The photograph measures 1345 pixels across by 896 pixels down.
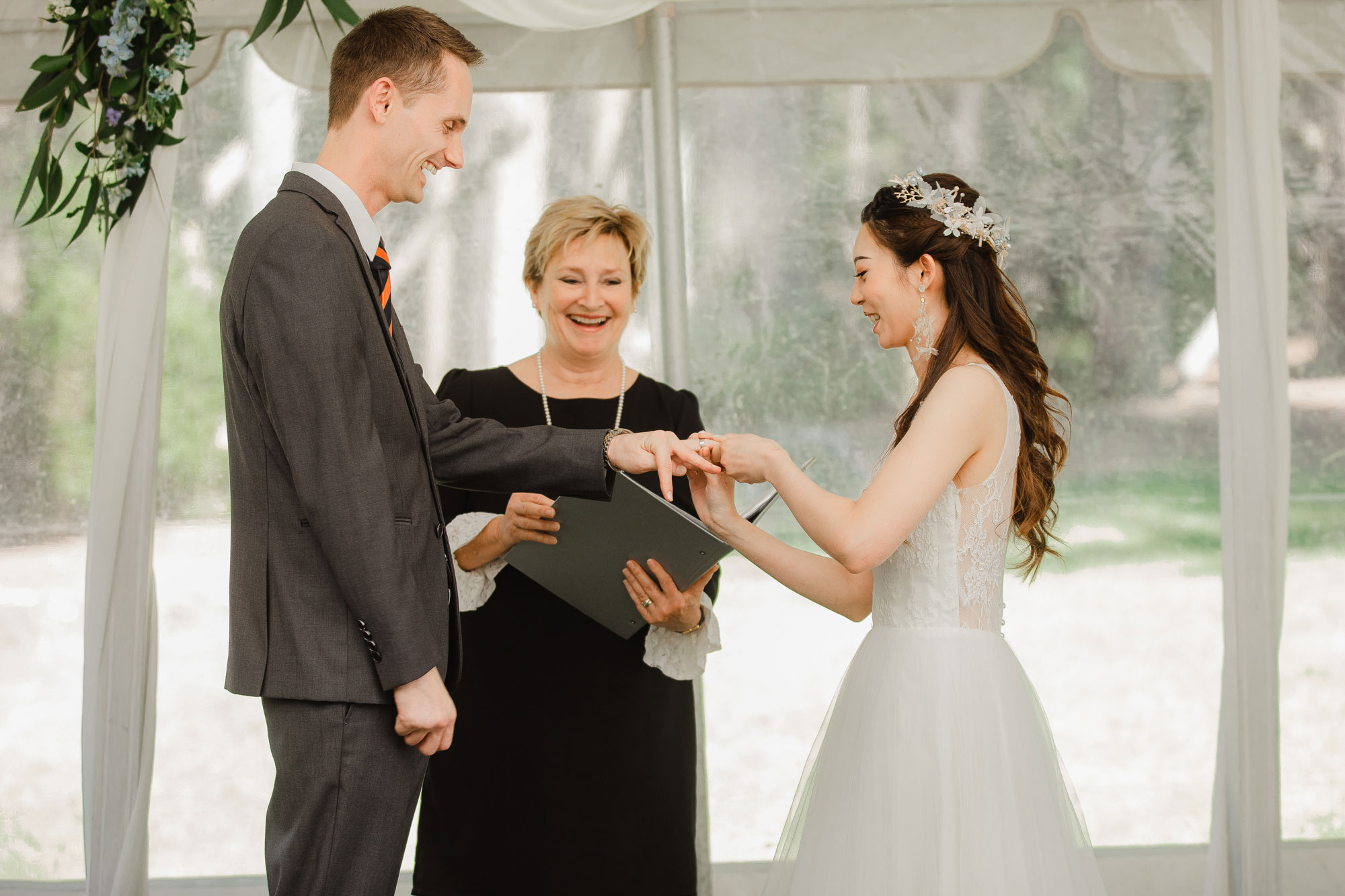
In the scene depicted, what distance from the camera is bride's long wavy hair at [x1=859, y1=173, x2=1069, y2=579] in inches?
79.7

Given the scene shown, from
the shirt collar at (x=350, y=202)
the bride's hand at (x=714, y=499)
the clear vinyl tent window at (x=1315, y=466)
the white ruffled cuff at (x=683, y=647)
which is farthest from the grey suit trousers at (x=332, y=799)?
the clear vinyl tent window at (x=1315, y=466)

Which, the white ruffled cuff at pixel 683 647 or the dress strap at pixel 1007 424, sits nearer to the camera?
the dress strap at pixel 1007 424

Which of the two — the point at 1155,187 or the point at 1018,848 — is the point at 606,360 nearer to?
the point at 1018,848

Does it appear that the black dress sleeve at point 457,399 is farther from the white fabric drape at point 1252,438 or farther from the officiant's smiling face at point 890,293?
the white fabric drape at point 1252,438

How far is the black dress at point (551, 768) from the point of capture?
2557 mm

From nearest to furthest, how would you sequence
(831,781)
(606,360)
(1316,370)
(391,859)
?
(391,859)
(831,781)
(606,360)
(1316,370)

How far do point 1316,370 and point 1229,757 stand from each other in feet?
3.98

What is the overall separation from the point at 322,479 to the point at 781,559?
1015 millimetres

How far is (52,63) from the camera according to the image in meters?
2.66

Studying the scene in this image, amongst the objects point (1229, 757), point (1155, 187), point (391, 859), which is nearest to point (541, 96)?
point (1155, 187)

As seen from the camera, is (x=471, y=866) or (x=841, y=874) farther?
(x=471, y=866)

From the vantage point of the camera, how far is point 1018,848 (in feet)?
5.90

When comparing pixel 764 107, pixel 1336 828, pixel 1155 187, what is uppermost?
pixel 764 107

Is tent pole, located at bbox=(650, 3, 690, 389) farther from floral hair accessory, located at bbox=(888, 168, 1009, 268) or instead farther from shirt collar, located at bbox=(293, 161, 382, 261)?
shirt collar, located at bbox=(293, 161, 382, 261)
